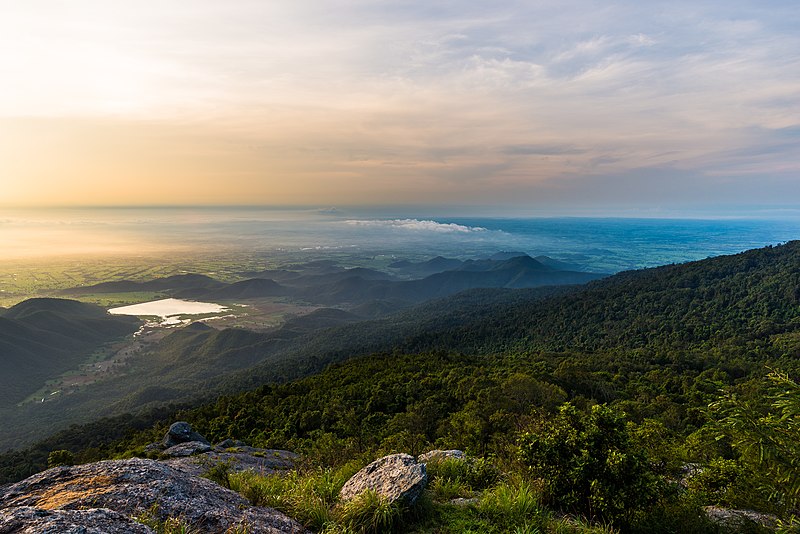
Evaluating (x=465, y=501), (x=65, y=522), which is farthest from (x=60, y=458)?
(x=465, y=501)

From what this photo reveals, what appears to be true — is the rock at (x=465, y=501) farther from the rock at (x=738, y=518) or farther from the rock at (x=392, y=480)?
the rock at (x=738, y=518)

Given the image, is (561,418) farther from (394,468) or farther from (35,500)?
(35,500)

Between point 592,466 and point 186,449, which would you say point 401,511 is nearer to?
point 592,466

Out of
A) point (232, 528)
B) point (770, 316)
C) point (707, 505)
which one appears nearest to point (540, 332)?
point (770, 316)

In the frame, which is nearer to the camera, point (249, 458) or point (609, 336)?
point (249, 458)

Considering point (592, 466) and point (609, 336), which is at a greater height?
point (592, 466)

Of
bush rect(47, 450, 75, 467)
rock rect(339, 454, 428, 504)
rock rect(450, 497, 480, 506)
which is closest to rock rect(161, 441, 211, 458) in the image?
bush rect(47, 450, 75, 467)
